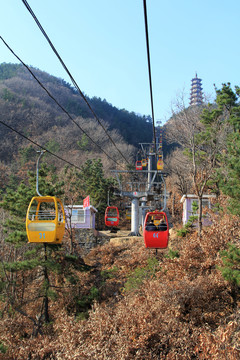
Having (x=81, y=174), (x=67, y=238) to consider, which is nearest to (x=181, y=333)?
(x=67, y=238)

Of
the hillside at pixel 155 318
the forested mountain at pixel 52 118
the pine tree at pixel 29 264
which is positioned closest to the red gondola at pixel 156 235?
the hillside at pixel 155 318

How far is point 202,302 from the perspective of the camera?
400 inches

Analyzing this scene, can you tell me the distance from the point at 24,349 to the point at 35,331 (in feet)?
11.3

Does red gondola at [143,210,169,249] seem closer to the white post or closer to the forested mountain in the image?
the white post

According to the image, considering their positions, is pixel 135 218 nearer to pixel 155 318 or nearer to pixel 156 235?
pixel 156 235

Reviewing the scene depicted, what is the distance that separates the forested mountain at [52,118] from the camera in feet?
188

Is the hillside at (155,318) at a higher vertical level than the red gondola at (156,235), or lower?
lower

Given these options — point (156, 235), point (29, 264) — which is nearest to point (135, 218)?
point (29, 264)

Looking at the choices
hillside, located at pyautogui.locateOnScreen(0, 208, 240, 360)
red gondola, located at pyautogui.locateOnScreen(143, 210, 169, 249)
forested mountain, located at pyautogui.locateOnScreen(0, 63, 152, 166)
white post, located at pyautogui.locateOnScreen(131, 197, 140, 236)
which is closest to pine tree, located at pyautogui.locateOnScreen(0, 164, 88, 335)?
hillside, located at pyautogui.locateOnScreen(0, 208, 240, 360)

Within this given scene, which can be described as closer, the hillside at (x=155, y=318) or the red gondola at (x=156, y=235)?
the hillside at (x=155, y=318)

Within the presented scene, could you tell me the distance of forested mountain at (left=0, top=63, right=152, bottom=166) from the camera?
188 feet

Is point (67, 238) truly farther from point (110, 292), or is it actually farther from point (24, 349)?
point (24, 349)

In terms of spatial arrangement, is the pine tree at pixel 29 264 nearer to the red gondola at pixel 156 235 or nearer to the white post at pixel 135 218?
the red gondola at pixel 156 235

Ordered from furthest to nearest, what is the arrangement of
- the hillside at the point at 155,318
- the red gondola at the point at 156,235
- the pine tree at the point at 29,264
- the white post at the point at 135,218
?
the white post at the point at 135,218
the pine tree at the point at 29,264
the red gondola at the point at 156,235
the hillside at the point at 155,318
